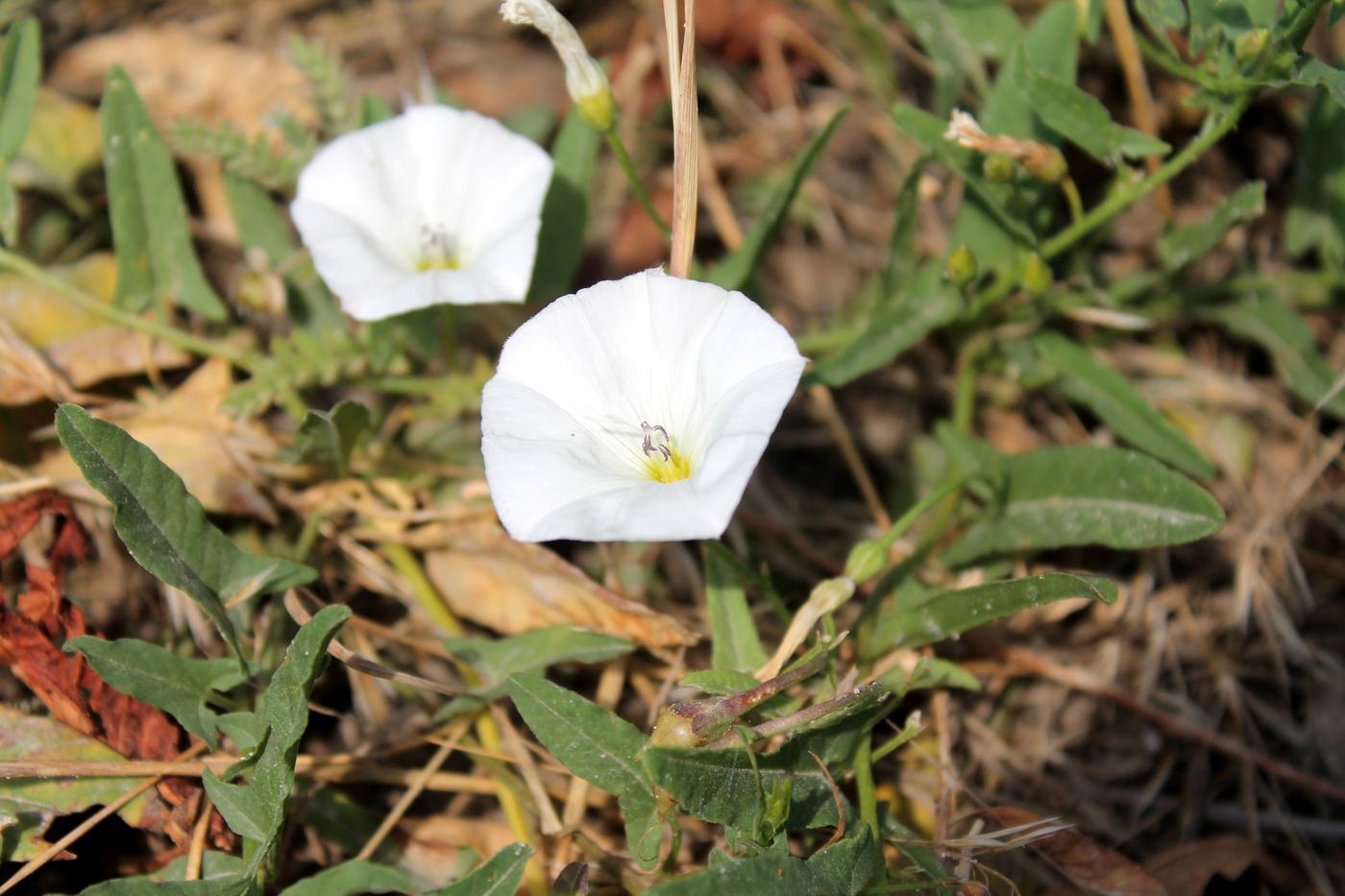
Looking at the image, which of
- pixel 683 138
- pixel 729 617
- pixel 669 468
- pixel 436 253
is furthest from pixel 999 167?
pixel 436 253

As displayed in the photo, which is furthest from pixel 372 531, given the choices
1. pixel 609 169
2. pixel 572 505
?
pixel 609 169

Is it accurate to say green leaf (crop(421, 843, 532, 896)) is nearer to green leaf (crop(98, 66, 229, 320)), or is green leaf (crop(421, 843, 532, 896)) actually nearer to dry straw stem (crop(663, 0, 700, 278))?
dry straw stem (crop(663, 0, 700, 278))

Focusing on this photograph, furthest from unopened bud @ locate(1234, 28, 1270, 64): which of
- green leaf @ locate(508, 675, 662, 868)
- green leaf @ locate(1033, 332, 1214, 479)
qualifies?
green leaf @ locate(508, 675, 662, 868)

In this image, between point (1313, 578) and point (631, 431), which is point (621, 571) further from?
point (1313, 578)

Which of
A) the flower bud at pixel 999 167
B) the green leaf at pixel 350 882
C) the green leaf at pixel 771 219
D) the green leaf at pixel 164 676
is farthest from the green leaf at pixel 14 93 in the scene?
the flower bud at pixel 999 167

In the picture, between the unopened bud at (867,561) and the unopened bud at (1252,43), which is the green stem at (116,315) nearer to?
the unopened bud at (867,561)
